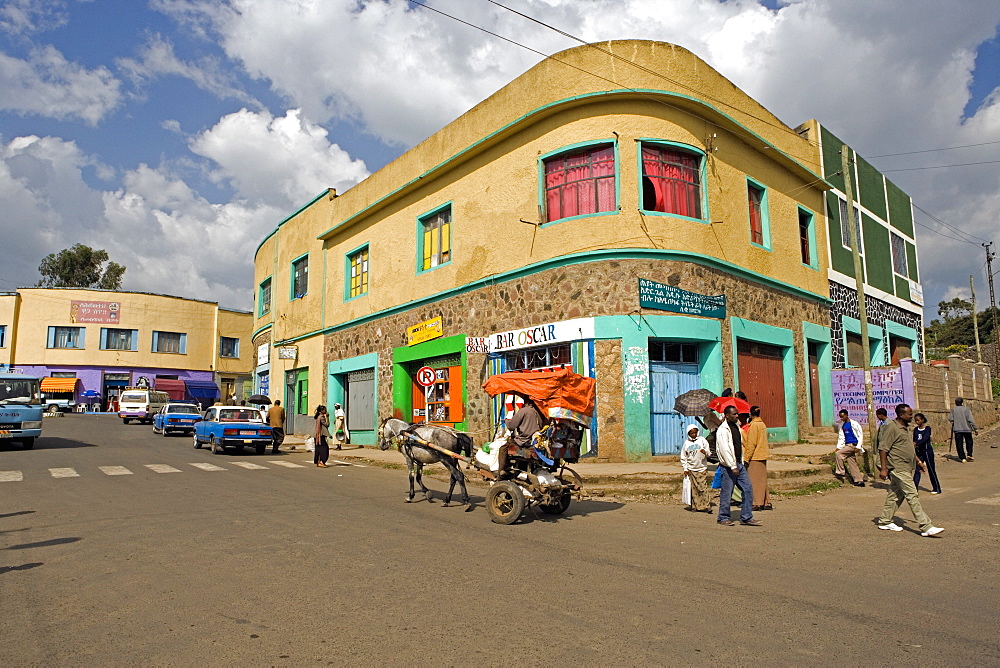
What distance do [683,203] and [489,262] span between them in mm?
5449

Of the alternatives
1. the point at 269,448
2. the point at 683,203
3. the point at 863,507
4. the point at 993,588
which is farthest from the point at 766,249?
the point at 269,448

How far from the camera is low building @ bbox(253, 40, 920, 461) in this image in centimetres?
1583

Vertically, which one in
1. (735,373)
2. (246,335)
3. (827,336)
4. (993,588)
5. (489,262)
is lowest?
(993,588)

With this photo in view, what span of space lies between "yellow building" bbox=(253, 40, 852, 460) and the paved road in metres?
5.74

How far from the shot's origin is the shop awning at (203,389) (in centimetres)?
5991

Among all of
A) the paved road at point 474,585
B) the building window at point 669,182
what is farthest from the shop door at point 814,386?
the paved road at point 474,585

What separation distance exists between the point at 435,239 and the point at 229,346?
168ft

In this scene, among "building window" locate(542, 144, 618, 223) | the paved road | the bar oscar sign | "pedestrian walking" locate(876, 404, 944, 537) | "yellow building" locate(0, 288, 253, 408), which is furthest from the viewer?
"yellow building" locate(0, 288, 253, 408)

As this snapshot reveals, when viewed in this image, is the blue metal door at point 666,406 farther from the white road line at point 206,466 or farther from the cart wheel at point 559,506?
the white road line at point 206,466

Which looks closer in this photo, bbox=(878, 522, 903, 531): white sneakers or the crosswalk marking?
bbox=(878, 522, 903, 531): white sneakers

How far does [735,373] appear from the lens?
16875mm

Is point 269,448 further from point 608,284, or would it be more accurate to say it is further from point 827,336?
point 827,336

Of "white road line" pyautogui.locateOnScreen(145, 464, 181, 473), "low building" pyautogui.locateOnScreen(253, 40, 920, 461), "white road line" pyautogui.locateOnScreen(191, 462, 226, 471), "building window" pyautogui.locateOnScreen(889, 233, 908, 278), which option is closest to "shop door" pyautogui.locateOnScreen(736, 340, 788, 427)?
"low building" pyautogui.locateOnScreen(253, 40, 920, 461)

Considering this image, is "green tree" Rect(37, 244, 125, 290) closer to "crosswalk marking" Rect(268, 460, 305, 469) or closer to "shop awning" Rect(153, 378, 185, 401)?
"shop awning" Rect(153, 378, 185, 401)
